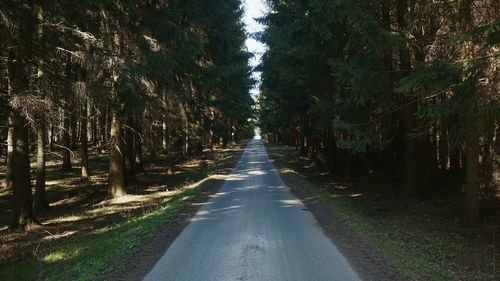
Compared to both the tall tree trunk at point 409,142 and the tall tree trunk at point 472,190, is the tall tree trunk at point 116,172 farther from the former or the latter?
the tall tree trunk at point 472,190

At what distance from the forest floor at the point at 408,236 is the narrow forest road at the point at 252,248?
1.59ft

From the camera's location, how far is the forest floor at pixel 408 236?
810 centimetres

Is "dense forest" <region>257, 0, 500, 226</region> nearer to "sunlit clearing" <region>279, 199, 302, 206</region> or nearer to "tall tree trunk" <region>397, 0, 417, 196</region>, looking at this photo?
"tall tree trunk" <region>397, 0, 417, 196</region>

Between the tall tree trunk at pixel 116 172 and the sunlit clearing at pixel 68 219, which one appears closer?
the sunlit clearing at pixel 68 219

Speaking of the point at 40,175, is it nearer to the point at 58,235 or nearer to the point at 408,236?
the point at 58,235

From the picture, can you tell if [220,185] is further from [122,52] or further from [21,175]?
[21,175]

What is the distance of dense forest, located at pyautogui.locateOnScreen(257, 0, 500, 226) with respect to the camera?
29.9ft

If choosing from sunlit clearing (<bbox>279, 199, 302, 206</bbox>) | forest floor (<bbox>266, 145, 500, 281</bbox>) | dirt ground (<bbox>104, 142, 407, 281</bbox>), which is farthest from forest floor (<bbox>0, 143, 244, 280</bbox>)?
forest floor (<bbox>266, 145, 500, 281</bbox>)

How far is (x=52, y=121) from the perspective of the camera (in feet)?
42.7

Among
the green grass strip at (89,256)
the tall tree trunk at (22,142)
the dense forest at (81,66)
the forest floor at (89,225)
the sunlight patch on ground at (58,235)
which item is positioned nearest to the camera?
the green grass strip at (89,256)

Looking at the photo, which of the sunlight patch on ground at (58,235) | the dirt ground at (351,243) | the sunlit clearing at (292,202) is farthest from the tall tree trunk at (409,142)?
the sunlight patch on ground at (58,235)

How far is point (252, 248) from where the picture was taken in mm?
9383

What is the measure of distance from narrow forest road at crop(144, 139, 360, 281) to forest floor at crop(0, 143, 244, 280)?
65cm

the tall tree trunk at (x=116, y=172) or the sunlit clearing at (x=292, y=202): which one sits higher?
the tall tree trunk at (x=116, y=172)
